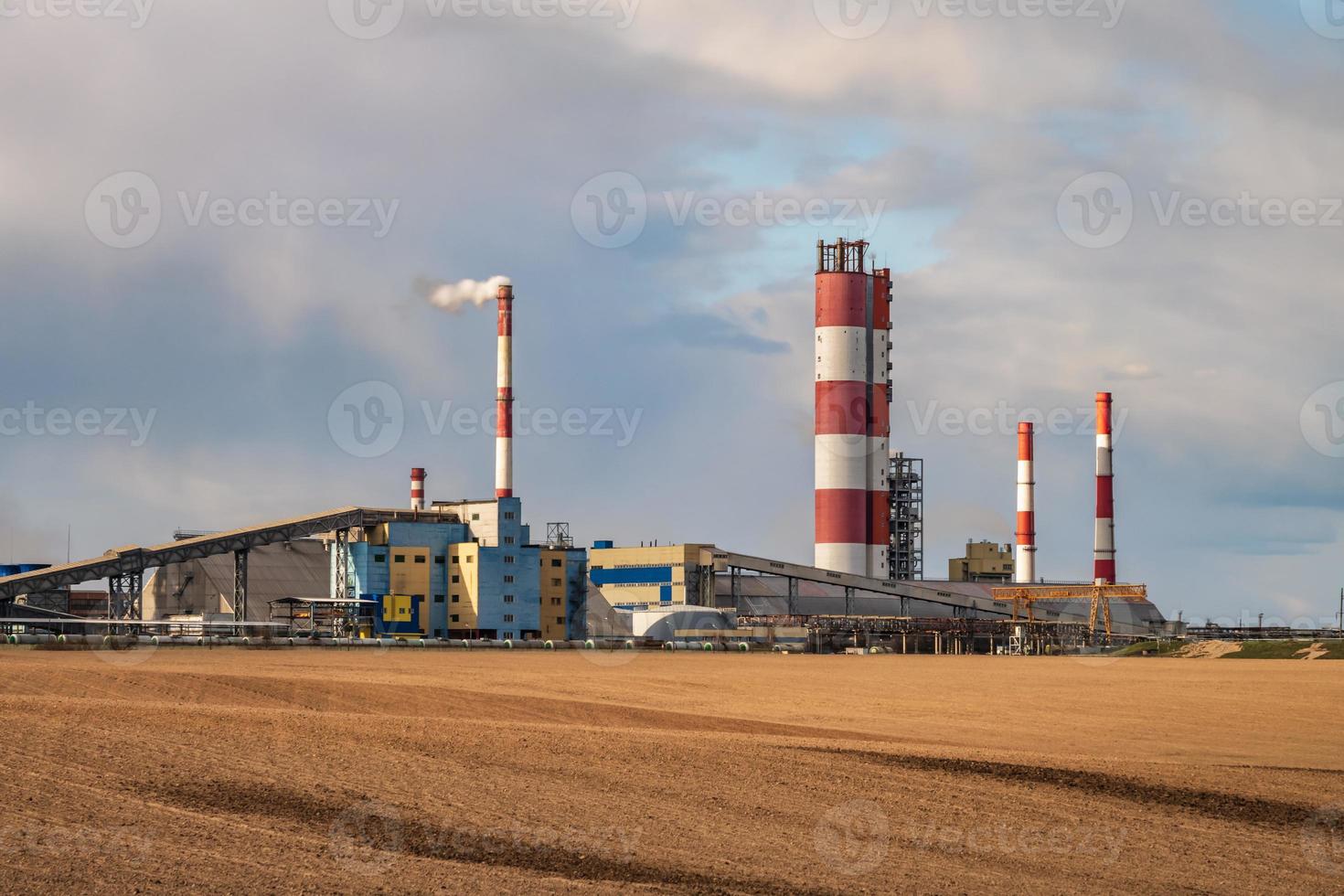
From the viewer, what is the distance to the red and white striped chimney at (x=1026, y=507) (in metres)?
120

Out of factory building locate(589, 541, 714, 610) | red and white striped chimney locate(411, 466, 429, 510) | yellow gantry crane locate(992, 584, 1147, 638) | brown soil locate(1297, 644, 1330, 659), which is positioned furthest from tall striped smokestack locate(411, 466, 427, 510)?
brown soil locate(1297, 644, 1330, 659)

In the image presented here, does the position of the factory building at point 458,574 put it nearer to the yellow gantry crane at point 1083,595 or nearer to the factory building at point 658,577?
the factory building at point 658,577

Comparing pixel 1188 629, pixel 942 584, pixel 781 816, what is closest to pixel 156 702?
pixel 781 816

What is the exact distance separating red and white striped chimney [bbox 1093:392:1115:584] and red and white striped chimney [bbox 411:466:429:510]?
51.0m

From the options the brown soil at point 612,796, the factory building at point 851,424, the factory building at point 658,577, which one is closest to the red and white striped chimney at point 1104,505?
the factory building at point 851,424

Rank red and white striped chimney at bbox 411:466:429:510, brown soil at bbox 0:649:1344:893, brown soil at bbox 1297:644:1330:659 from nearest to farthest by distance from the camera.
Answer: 1. brown soil at bbox 0:649:1344:893
2. brown soil at bbox 1297:644:1330:659
3. red and white striped chimney at bbox 411:466:429:510

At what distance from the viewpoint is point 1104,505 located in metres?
121

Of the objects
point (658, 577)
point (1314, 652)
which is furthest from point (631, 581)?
point (1314, 652)

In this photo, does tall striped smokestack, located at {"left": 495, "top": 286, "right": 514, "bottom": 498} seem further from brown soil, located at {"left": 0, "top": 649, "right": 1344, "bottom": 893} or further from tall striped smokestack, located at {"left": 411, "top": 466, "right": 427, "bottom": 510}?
Result: brown soil, located at {"left": 0, "top": 649, "right": 1344, "bottom": 893}

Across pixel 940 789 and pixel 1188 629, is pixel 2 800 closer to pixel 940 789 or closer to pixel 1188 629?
pixel 940 789

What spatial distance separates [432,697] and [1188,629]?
3939 inches

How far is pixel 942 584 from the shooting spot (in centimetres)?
12669

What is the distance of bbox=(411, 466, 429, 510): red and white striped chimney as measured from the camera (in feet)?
369

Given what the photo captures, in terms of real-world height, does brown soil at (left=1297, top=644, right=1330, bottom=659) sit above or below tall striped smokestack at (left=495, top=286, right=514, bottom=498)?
below
